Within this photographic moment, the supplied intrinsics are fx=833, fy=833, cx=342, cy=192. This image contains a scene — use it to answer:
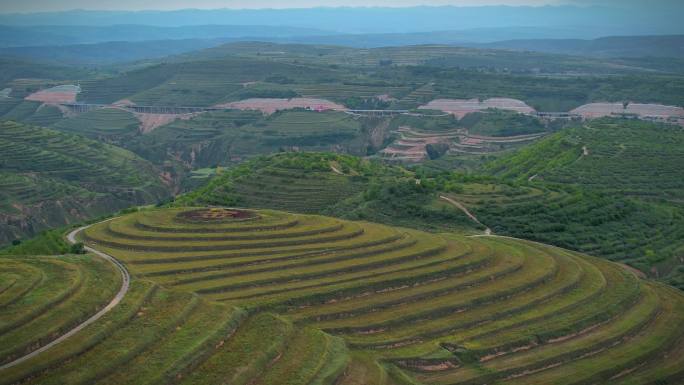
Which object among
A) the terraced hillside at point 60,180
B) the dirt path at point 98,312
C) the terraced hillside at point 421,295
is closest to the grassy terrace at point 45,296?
the dirt path at point 98,312

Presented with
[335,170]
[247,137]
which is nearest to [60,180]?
[247,137]

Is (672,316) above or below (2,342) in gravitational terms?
below

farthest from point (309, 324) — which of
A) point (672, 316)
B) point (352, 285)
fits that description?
point (672, 316)

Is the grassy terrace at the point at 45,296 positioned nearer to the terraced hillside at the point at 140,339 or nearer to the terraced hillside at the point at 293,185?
the terraced hillside at the point at 140,339

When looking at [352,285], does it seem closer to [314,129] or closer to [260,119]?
[314,129]

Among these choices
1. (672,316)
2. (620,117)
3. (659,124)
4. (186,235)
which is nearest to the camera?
(672,316)

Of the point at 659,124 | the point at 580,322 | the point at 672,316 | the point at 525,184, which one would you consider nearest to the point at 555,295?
the point at 580,322

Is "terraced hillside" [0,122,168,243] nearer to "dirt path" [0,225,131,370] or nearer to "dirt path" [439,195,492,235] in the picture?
"dirt path" [0,225,131,370]

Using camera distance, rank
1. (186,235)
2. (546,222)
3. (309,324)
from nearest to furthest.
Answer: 1. (309,324)
2. (186,235)
3. (546,222)

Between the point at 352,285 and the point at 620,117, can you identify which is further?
the point at 620,117
